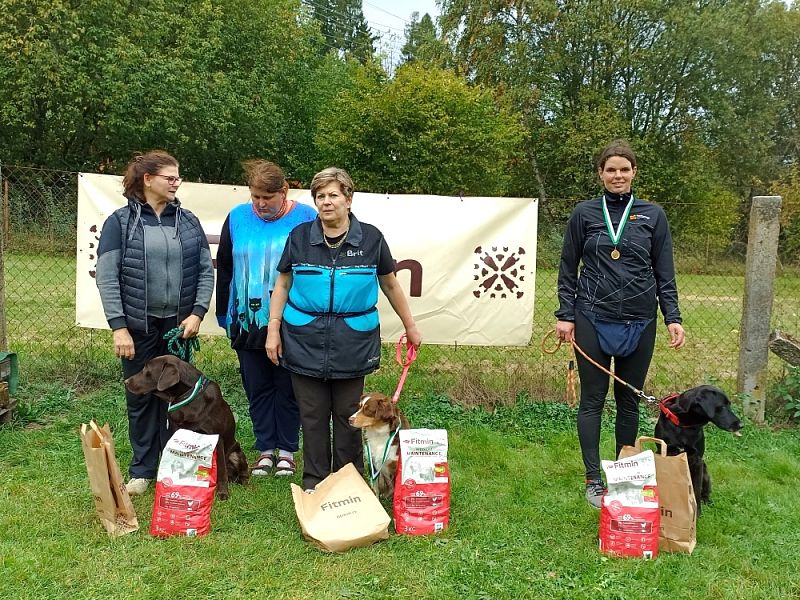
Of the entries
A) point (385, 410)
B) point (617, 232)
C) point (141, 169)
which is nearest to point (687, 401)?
point (617, 232)

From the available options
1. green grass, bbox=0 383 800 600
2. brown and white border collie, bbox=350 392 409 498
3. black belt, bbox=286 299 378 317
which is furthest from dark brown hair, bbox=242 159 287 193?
green grass, bbox=0 383 800 600

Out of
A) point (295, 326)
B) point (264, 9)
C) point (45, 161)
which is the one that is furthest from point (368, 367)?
point (264, 9)

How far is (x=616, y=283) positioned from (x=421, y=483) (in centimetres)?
136

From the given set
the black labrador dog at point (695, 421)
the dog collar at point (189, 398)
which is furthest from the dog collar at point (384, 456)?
the black labrador dog at point (695, 421)

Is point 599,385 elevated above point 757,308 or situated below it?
below

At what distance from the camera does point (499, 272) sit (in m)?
4.68

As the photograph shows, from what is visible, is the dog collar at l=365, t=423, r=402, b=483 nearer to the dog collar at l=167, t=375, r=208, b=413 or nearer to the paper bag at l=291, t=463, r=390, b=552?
the paper bag at l=291, t=463, r=390, b=552

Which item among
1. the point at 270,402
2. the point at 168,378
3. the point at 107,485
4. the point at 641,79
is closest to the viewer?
the point at 107,485

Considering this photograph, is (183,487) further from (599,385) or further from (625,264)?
(625,264)

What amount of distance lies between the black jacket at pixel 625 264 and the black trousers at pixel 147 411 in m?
2.13

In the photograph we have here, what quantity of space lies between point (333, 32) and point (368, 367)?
5042cm

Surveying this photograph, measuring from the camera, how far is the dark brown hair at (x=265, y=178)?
3.38m

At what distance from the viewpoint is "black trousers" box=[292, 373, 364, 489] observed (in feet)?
10.3

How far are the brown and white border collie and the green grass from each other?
0.39 metres
